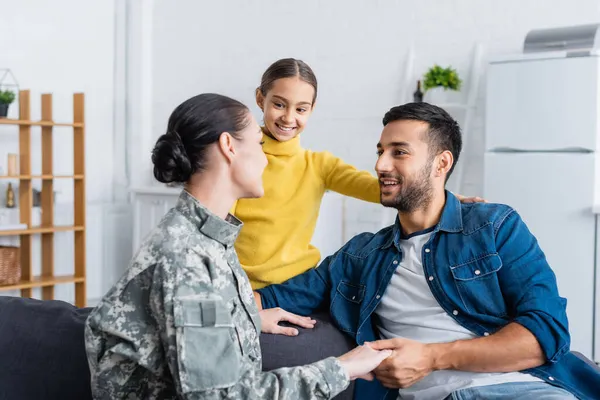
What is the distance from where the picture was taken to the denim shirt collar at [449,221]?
2.13 meters

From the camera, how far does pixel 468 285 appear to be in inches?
80.0

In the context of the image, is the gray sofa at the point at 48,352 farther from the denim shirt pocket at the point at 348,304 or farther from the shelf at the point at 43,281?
the shelf at the point at 43,281

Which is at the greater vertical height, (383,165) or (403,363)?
(383,165)

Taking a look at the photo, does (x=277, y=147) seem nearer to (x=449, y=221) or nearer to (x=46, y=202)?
(x=449, y=221)

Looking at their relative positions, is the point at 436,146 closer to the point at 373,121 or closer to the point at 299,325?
the point at 299,325

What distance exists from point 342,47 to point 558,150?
1.69 meters

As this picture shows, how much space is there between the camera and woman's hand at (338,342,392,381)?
163cm

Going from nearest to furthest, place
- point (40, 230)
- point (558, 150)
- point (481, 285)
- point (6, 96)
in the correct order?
point (481, 285) < point (558, 150) < point (6, 96) < point (40, 230)

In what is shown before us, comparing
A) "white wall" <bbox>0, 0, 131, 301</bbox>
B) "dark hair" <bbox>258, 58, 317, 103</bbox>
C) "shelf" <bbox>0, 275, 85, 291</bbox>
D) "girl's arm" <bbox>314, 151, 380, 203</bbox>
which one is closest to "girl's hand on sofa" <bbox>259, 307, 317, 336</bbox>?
"girl's arm" <bbox>314, 151, 380, 203</bbox>

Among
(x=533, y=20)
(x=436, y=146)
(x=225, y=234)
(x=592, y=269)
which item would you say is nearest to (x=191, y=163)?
(x=225, y=234)

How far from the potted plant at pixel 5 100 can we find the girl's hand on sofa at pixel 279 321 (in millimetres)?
3373

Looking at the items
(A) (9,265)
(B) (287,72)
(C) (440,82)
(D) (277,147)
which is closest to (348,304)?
(D) (277,147)

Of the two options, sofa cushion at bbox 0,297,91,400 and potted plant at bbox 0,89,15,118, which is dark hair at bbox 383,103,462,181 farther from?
potted plant at bbox 0,89,15,118

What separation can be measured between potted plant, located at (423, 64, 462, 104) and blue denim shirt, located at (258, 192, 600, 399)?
234cm
